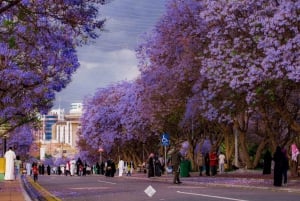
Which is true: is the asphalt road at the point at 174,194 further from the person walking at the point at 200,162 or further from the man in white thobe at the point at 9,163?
the person walking at the point at 200,162

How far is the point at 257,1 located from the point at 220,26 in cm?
236

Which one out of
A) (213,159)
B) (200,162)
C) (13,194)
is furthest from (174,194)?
(200,162)

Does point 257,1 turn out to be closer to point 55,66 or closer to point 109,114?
point 55,66

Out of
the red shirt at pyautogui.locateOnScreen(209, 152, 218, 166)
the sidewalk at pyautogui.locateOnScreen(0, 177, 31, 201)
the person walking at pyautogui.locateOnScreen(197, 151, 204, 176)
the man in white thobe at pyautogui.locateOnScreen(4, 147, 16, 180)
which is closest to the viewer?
the sidewalk at pyautogui.locateOnScreen(0, 177, 31, 201)

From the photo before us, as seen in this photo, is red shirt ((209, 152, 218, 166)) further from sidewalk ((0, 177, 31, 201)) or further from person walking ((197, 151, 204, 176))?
sidewalk ((0, 177, 31, 201))

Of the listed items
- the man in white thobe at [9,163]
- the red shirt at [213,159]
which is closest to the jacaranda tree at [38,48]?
the man in white thobe at [9,163]

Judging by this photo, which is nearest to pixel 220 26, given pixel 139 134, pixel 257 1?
pixel 257 1

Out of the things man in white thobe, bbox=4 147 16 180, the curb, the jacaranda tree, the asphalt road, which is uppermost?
the jacaranda tree

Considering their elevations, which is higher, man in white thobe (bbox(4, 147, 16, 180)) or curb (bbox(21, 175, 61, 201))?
man in white thobe (bbox(4, 147, 16, 180))

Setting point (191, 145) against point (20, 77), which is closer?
point (20, 77)

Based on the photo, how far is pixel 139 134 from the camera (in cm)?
6344

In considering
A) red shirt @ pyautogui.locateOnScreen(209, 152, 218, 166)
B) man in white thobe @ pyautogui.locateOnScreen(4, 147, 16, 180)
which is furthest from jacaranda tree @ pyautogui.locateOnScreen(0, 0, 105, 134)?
red shirt @ pyautogui.locateOnScreen(209, 152, 218, 166)

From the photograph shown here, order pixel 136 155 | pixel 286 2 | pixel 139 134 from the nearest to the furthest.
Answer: pixel 286 2
pixel 139 134
pixel 136 155

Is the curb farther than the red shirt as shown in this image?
No
